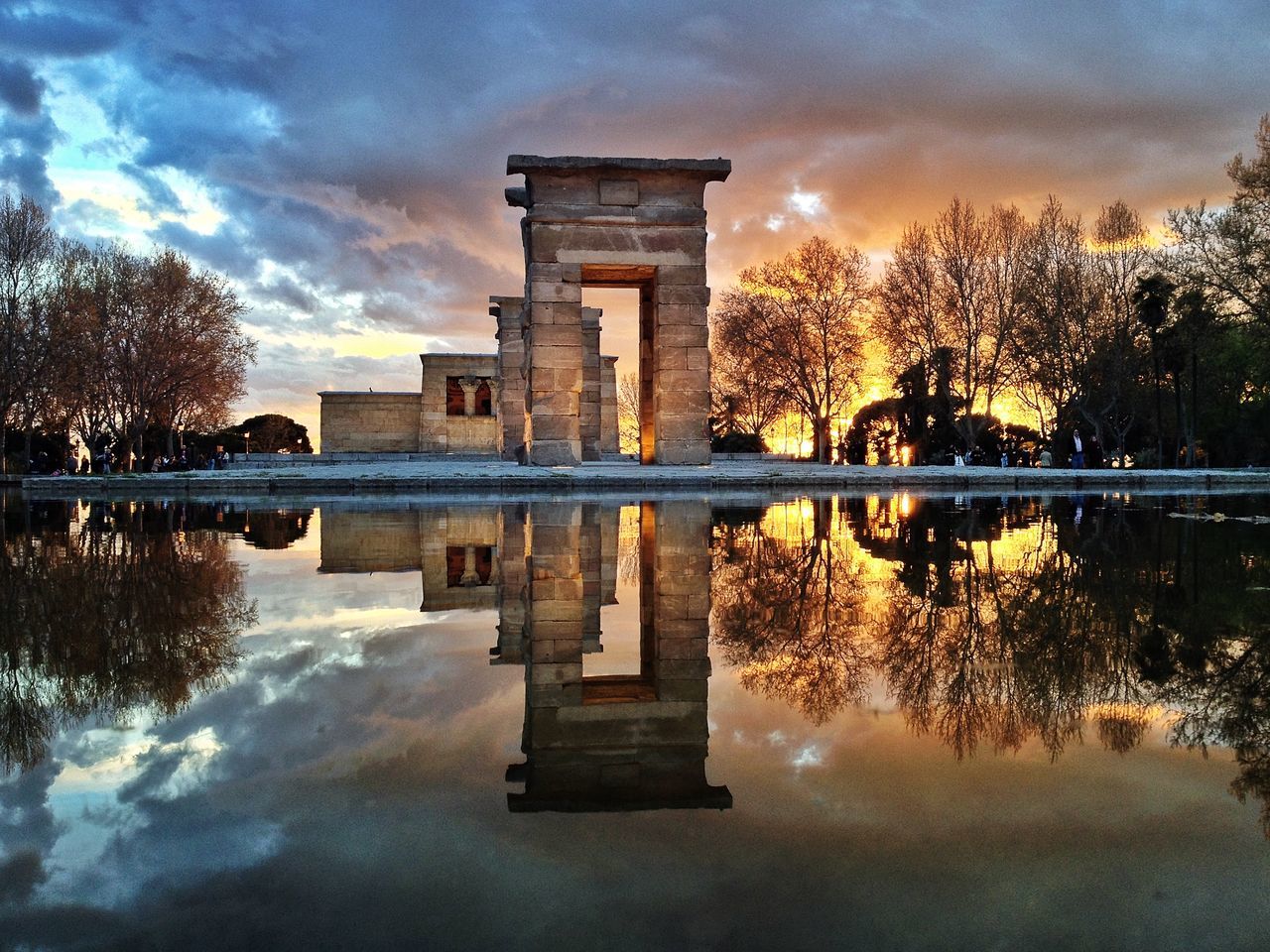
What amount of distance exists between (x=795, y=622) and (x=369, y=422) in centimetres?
4766

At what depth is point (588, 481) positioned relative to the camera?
19.1m

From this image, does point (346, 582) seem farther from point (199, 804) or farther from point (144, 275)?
point (144, 275)

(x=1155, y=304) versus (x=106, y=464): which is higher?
(x=1155, y=304)

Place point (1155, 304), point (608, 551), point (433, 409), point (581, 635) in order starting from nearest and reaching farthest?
point (581, 635) < point (608, 551) < point (1155, 304) < point (433, 409)

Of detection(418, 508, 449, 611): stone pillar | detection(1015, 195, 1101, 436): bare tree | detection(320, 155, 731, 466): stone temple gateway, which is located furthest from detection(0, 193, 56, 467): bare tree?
detection(1015, 195, 1101, 436): bare tree

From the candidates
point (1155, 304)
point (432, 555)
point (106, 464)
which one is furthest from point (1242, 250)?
point (106, 464)

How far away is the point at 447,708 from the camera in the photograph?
2598mm

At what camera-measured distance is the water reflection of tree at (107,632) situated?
104 inches

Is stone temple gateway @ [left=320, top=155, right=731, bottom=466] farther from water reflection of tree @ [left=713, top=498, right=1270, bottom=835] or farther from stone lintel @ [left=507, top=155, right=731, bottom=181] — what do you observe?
water reflection of tree @ [left=713, top=498, right=1270, bottom=835]

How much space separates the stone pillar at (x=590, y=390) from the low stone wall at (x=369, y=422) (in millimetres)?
13872

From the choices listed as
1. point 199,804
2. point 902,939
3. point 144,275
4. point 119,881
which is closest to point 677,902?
point 902,939

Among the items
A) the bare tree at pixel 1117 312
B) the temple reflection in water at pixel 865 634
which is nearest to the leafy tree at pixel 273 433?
the bare tree at pixel 1117 312

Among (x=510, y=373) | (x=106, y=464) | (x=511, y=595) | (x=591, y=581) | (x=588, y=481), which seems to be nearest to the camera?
(x=511, y=595)

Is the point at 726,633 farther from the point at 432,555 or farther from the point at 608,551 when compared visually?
the point at 432,555
